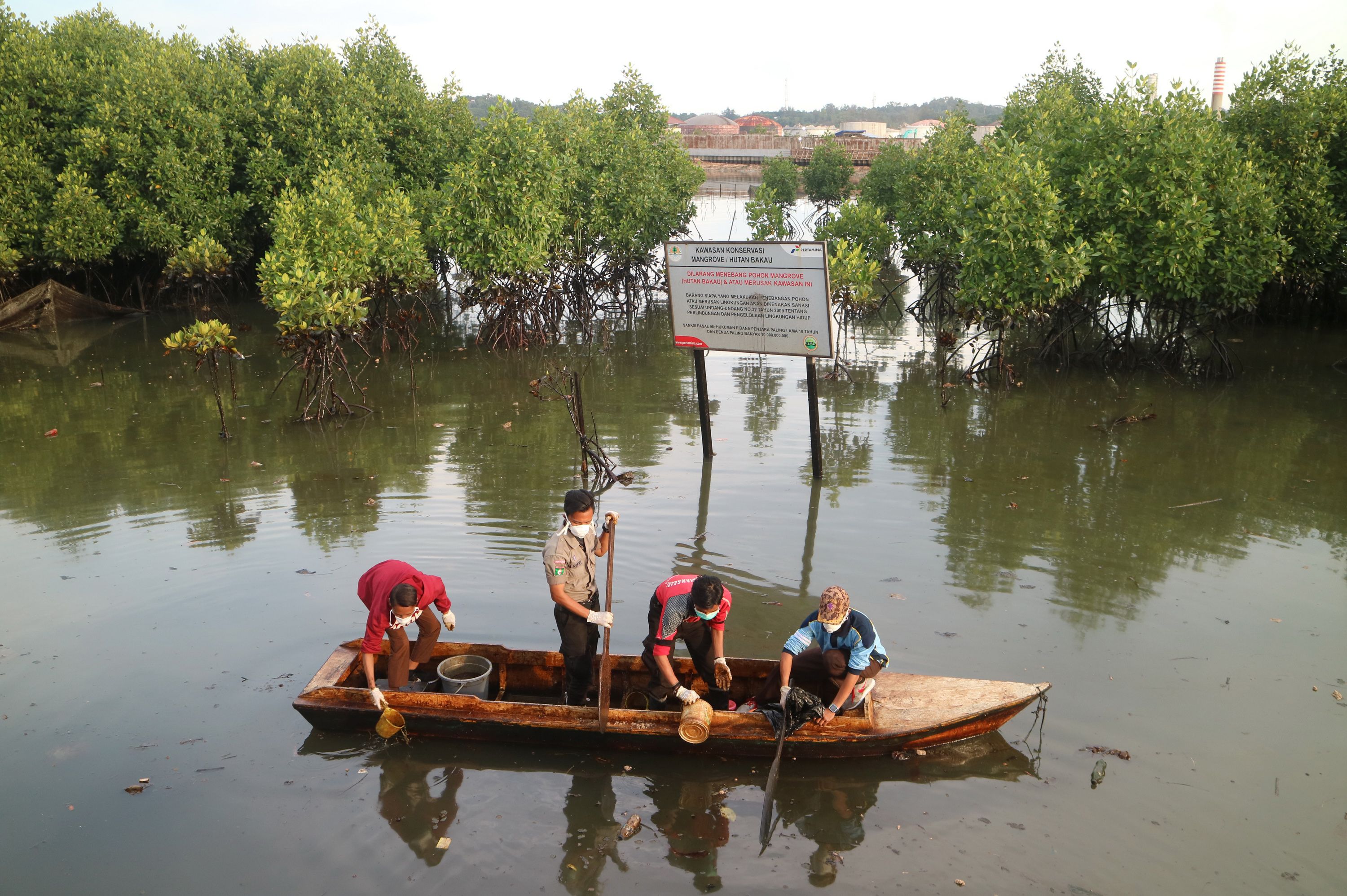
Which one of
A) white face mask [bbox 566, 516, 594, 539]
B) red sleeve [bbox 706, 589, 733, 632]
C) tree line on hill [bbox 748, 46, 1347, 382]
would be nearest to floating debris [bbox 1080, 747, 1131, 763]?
red sleeve [bbox 706, 589, 733, 632]

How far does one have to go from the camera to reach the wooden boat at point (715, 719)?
5.70 meters

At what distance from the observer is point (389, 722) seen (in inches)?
232

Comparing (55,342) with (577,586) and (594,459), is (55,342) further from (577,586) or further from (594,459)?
(577,586)

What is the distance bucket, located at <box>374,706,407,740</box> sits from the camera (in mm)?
5875

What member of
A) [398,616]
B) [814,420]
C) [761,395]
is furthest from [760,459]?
[398,616]

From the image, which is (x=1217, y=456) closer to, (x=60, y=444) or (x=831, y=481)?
(x=831, y=481)

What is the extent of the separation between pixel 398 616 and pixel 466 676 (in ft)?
2.72

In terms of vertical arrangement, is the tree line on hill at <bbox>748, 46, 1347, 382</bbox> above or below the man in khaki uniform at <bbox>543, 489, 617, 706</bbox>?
above

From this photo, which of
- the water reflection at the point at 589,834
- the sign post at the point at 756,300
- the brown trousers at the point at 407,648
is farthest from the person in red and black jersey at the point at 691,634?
the sign post at the point at 756,300

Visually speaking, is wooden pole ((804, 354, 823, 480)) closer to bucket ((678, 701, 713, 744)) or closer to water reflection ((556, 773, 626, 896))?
bucket ((678, 701, 713, 744))

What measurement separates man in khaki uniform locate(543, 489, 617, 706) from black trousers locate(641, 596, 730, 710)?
0.34 metres

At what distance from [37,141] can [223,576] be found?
19366 millimetres

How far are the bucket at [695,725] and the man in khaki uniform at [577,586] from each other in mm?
841

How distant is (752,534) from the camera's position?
9.68 meters
